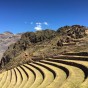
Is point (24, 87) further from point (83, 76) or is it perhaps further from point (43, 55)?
point (43, 55)

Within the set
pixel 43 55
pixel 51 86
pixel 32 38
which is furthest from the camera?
pixel 32 38

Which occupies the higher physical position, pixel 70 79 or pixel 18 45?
pixel 18 45

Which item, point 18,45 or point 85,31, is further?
point 18,45

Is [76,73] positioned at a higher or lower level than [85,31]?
lower

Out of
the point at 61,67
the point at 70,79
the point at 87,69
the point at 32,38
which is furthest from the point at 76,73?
the point at 32,38

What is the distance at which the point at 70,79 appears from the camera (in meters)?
26.4

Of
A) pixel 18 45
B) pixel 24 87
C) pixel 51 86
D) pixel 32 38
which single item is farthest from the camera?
pixel 18 45

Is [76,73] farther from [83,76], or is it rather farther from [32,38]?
[32,38]

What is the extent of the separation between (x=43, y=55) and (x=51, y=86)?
123ft

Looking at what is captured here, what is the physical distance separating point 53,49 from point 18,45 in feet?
171

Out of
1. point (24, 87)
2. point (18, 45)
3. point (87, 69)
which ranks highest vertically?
point (18, 45)

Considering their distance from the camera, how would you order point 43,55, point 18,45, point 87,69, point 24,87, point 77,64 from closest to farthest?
1. point 87,69
2. point 24,87
3. point 77,64
4. point 43,55
5. point 18,45

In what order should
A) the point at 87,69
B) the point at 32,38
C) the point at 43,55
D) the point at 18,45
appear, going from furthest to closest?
the point at 18,45 → the point at 32,38 → the point at 43,55 → the point at 87,69

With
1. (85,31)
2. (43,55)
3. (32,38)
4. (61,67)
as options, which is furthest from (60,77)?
(32,38)
